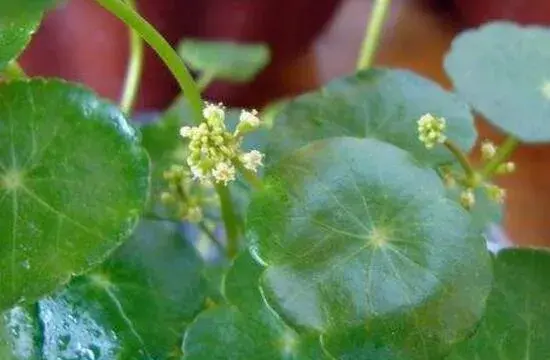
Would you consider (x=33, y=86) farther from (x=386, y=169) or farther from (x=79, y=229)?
(x=386, y=169)

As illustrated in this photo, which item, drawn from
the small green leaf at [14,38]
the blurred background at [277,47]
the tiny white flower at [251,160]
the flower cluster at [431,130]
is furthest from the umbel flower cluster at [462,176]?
the blurred background at [277,47]

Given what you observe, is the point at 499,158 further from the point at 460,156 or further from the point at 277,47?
the point at 277,47

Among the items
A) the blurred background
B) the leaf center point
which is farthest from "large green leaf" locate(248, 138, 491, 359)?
the blurred background

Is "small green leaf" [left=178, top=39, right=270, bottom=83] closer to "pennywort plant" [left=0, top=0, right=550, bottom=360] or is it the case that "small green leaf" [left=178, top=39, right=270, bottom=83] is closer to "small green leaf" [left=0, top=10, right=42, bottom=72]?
"pennywort plant" [left=0, top=0, right=550, bottom=360]

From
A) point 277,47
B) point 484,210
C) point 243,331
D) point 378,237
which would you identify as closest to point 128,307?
point 243,331

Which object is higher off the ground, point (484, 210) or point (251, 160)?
point (251, 160)

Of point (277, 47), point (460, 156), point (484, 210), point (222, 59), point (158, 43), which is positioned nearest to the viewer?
point (158, 43)

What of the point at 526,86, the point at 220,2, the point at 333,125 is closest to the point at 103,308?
the point at 333,125
